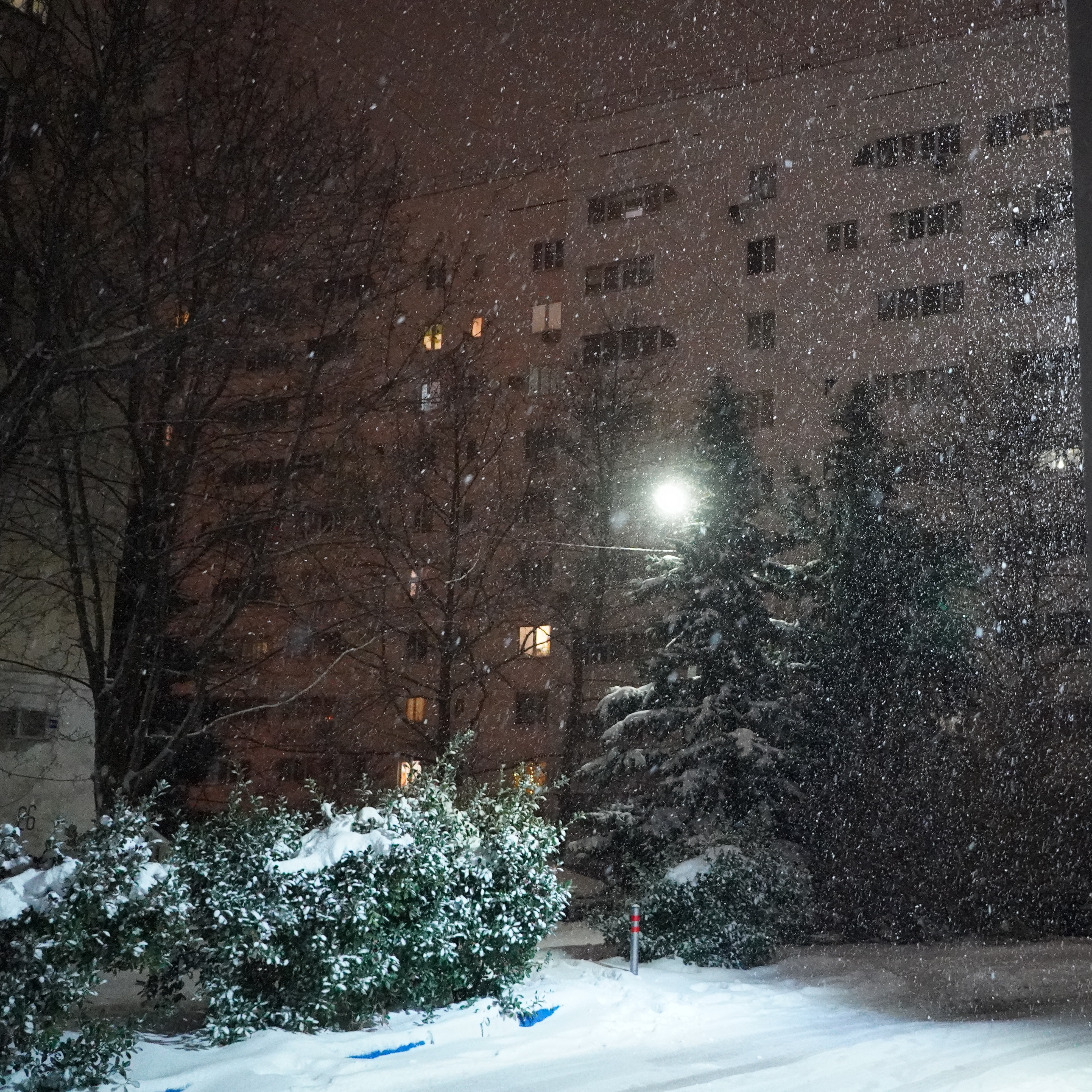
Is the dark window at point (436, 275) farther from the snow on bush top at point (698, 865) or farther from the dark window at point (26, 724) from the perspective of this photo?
the snow on bush top at point (698, 865)

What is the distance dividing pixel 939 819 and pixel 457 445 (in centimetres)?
1248

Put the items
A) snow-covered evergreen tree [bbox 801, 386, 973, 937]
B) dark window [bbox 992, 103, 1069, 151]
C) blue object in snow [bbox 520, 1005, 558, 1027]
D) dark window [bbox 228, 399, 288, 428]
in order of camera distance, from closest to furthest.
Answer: blue object in snow [bbox 520, 1005, 558, 1027]
dark window [bbox 228, 399, 288, 428]
snow-covered evergreen tree [bbox 801, 386, 973, 937]
dark window [bbox 992, 103, 1069, 151]

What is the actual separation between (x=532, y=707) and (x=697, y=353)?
39.2 ft

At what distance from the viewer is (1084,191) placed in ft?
13.8

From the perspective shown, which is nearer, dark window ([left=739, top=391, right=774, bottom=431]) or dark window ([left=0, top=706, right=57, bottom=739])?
dark window ([left=0, top=706, right=57, bottom=739])

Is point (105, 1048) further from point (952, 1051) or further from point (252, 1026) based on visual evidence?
point (952, 1051)

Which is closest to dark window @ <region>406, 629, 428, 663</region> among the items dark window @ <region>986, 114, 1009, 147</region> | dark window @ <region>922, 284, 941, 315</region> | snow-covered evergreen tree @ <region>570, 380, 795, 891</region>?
snow-covered evergreen tree @ <region>570, 380, 795, 891</region>

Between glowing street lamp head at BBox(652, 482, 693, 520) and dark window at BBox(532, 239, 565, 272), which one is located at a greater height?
dark window at BBox(532, 239, 565, 272)

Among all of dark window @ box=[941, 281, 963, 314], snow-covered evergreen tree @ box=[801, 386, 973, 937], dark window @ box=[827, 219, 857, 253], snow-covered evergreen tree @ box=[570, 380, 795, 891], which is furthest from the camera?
dark window @ box=[827, 219, 857, 253]

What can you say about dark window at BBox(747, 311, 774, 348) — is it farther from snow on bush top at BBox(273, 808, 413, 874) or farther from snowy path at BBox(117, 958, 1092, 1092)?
snow on bush top at BBox(273, 808, 413, 874)

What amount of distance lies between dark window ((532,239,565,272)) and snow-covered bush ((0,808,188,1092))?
34.0 metres

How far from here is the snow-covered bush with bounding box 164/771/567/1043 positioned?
8.40 meters

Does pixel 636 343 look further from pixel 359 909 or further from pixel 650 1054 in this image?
pixel 359 909

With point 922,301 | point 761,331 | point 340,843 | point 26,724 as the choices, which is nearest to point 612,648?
point 761,331
